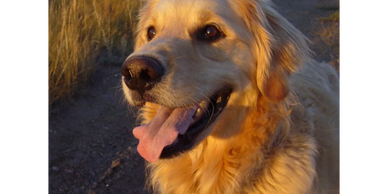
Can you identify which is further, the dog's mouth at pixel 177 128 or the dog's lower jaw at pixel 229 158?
the dog's lower jaw at pixel 229 158

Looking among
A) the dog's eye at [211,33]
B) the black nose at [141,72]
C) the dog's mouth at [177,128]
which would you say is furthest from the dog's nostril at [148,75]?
the dog's eye at [211,33]

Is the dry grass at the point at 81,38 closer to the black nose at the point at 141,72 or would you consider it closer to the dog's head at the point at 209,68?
the dog's head at the point at 209,68

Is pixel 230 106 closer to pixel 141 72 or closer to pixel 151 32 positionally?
pixel 141 72

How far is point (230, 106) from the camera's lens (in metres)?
2.27

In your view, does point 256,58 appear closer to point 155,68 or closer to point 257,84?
point 257,84

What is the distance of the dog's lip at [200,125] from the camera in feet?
6.87

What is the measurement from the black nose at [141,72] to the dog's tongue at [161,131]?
1.07 ft

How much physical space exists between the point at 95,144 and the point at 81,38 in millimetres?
2067

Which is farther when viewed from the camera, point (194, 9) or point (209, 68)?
point (194, 9)

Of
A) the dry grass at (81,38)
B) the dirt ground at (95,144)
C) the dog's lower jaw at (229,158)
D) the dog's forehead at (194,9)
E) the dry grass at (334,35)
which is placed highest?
the dog's forehead at (194,9)

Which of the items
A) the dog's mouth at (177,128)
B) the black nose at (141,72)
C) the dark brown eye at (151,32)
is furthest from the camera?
the dark brown eye at (151,32)

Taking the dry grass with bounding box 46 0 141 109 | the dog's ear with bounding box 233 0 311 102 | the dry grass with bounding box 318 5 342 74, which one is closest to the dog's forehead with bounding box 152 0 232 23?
the dog's ear with bounding box 233 0 311 102

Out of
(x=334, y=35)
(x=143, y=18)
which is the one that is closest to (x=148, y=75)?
(x=143, y=18)

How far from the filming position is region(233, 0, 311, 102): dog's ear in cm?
225
